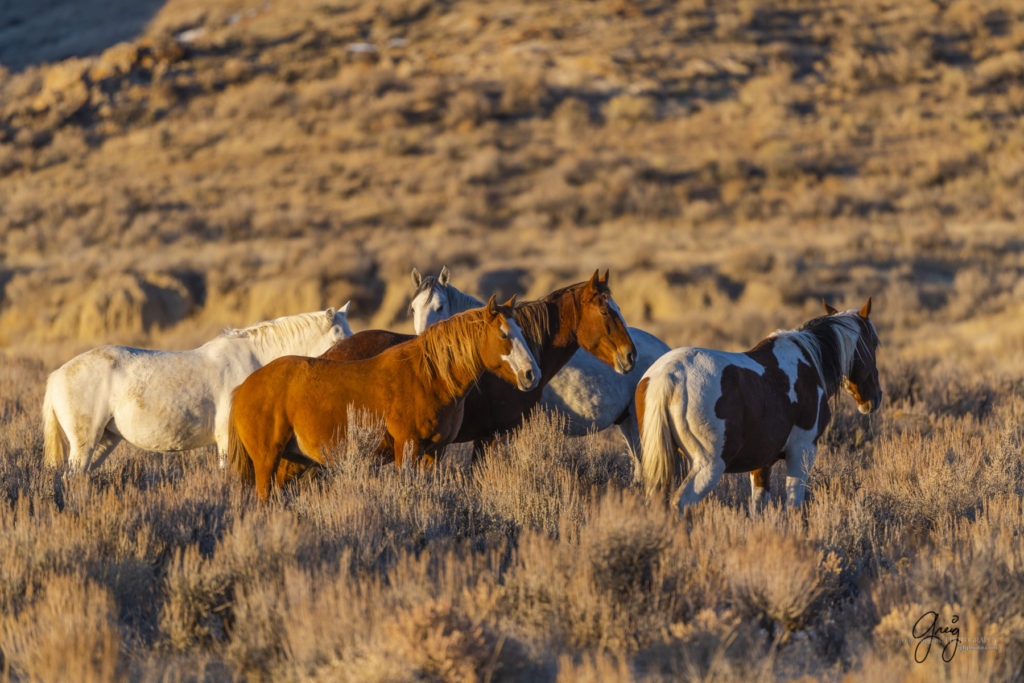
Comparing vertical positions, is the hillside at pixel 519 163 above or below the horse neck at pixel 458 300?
below

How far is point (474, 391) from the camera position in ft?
22.0

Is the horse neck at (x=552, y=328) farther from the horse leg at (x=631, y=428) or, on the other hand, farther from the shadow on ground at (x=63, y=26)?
the shadow on ground at (x=63, y=26)

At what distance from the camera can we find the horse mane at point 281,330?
23.4 ft

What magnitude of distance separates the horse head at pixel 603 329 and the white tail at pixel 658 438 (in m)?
0.65

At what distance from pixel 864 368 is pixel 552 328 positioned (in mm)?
2259

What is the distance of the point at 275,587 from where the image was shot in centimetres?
436

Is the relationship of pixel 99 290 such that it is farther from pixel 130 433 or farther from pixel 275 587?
pixel 275 587

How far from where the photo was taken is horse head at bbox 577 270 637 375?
21.0 ft

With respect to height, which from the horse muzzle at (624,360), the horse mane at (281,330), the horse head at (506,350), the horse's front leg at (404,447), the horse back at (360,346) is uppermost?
the horse head at (506,350)

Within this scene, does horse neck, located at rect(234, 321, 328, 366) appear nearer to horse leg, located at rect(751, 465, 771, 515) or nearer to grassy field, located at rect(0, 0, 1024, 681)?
grassy field, located at rect(0, 0, 1024, 681)

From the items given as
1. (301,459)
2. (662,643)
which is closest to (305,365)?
(301,459)

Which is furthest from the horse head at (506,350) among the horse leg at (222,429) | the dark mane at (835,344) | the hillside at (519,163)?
the hillside at (519,163)

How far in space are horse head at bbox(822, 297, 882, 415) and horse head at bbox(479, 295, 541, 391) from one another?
232 centimetres

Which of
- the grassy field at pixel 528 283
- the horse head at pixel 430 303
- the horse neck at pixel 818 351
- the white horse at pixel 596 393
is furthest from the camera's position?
the horse head at pixel 430 303
